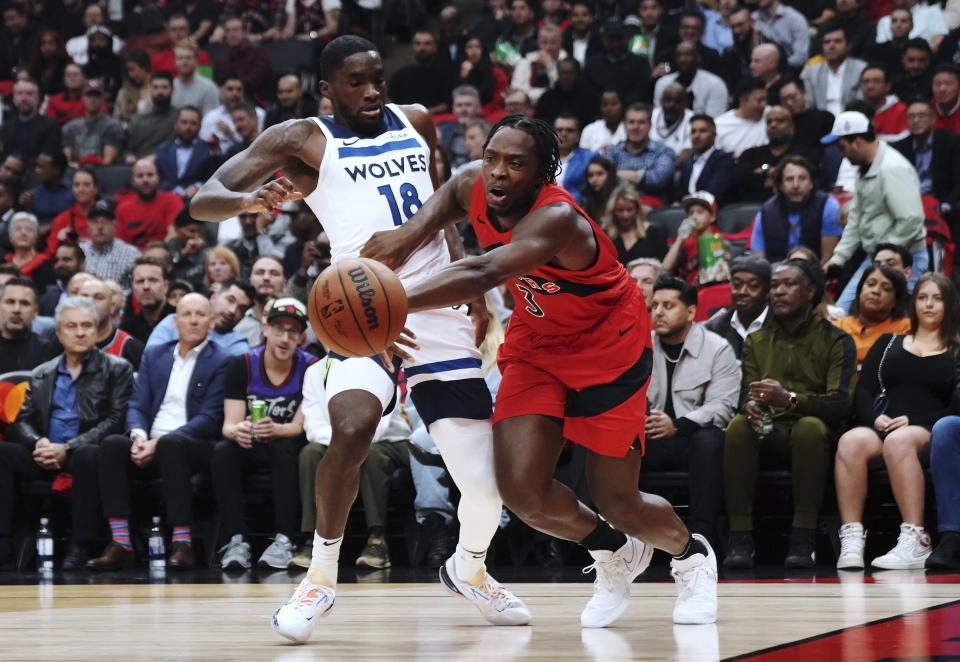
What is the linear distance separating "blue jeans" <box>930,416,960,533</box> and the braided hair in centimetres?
321

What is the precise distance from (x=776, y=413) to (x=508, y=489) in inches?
121

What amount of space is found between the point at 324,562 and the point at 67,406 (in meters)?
4.33

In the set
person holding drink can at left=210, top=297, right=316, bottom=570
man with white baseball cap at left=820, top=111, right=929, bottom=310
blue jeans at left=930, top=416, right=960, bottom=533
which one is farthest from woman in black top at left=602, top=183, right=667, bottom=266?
blue jeans at left=930, top=416, right=960, bottom=533

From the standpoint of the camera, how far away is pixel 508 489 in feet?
12.6

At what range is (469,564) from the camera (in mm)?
4117

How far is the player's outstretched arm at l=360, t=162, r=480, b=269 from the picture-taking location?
→ 3.83 metres

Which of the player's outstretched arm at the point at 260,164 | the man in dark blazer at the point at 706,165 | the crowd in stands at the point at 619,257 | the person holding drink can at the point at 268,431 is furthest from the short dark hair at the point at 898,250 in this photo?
the player's outstretched arm at the point at 260,164

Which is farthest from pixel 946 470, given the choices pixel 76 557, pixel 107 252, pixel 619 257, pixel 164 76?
pixel 164 76

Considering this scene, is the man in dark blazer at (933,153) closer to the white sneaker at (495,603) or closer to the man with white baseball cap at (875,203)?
the man with white baseball cap at (875,203)

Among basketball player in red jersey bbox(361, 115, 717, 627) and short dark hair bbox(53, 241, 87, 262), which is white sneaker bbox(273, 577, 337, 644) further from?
short dark hair bbox(53, 241, 87, 262)

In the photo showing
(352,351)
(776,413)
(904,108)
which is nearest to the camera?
(352,351)

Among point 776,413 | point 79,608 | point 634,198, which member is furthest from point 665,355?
point 79,608

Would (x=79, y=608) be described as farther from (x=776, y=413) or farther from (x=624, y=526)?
(x=776, y=413)

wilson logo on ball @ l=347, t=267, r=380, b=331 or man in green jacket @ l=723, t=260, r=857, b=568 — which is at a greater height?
wilson logo on ball @ l=347, t=267, r=380, b=331
